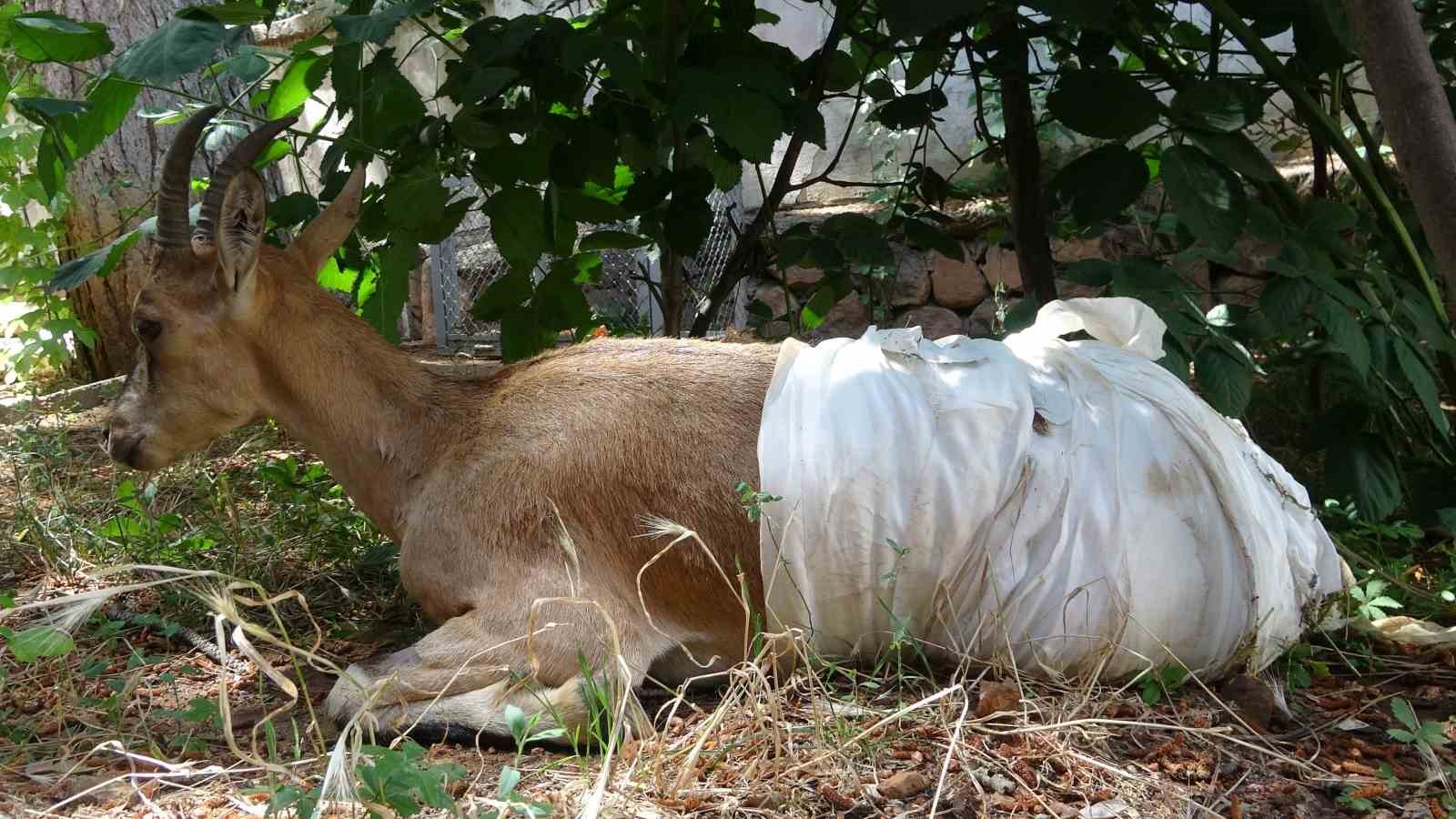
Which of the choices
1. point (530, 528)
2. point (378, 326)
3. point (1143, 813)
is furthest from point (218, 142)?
point (1143, 813)

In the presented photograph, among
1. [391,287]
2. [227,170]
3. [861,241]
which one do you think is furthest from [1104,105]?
[227,170]

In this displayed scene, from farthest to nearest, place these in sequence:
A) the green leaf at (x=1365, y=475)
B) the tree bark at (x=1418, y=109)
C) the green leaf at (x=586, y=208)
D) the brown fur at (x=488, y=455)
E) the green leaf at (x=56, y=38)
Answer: the green leaf at (x=586, y=208), the green leaf at (x=1365, y=475), the green leaf at (x=56, y=38), the brown fur at (x=488, y=455), the tree bark at (x=1418, y=109)

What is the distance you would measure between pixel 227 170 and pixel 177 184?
155 millimetres

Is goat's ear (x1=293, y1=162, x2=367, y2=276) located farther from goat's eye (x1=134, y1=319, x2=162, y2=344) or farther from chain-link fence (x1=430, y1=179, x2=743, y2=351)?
chain-link fence (x1=430, y1=179, x2=743, y2=351)

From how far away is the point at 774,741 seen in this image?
2.71 meters

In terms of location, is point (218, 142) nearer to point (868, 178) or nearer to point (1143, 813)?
point (1143, 813)

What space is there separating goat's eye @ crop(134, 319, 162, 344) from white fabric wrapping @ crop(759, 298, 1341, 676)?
198 centimetres

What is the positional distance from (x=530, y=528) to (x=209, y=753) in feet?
3.17

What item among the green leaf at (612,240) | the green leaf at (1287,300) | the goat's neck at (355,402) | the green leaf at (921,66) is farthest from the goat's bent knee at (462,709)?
the green leaf at (921,66)

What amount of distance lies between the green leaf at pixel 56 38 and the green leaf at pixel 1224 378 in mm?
3281

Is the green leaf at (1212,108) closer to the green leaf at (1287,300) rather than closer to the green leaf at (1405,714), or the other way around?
the green leaf at (1287,300)

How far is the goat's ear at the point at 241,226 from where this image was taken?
12.3 feet

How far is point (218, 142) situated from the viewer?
14.5ft

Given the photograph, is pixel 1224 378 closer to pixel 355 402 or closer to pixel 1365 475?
pixel 1365 475
